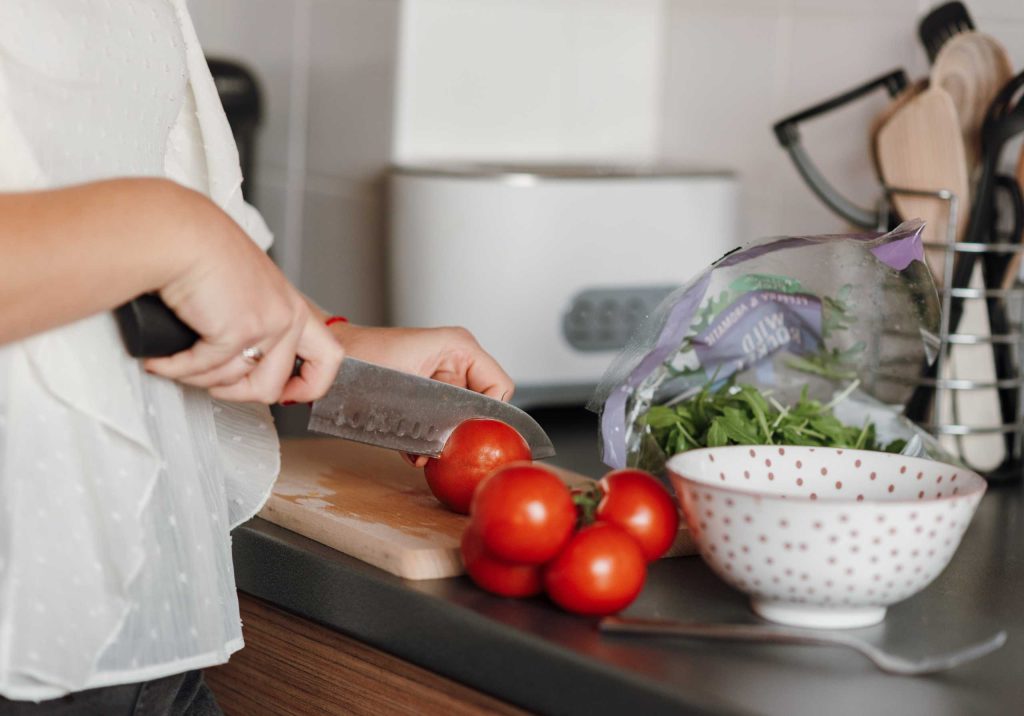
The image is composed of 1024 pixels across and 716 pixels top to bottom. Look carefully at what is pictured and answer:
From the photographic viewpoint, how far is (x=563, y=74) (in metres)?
1.70

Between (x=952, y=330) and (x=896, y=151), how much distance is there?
18cm

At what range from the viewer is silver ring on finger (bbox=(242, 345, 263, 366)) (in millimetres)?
761

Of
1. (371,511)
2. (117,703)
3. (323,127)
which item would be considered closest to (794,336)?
(371,511)

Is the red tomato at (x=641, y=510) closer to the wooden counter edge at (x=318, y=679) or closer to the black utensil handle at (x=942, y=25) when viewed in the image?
the wooden counter edge at (x=318, y=679)

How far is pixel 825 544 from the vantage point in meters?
0.72

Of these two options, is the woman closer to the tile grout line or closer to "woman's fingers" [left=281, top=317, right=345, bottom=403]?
"woman's fingers" [left=281, top=317, right=345, bottom=403]

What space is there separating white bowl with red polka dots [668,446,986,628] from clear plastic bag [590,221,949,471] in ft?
0.60

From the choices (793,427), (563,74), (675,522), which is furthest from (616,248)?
(675,522)

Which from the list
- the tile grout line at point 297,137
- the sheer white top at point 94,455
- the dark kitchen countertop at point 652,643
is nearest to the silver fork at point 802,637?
the dark kitchen countertop at point 652,643

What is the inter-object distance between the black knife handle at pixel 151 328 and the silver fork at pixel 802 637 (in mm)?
278

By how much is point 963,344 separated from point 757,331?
12.4 inches

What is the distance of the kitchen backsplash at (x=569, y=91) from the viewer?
153 centimetres

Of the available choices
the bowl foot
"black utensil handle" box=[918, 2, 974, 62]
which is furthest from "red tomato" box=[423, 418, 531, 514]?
"black utensil handle" box=[918, 2, 974, 62]

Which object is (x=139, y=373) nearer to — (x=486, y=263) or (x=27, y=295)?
(x=27, y=295)
